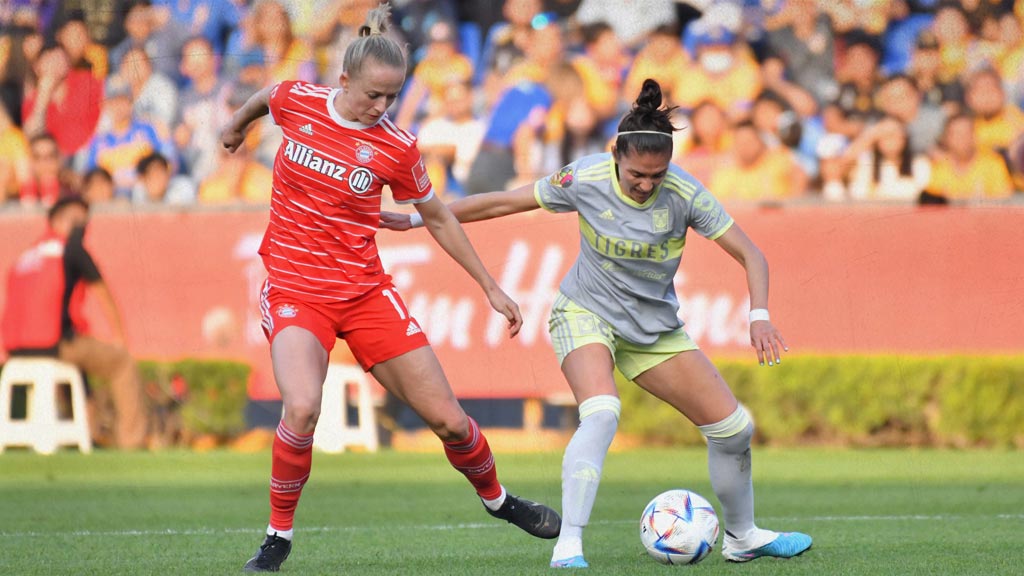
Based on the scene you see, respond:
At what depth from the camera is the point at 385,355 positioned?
6.09 meters

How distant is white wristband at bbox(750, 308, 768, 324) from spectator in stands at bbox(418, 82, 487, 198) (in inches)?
360

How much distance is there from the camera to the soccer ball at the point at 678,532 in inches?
236

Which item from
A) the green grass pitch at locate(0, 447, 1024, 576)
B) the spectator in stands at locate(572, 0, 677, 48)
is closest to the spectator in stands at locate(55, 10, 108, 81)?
the green grass pitch at locate(0, 447, 1024, 576)

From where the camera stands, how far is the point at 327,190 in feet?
19.5

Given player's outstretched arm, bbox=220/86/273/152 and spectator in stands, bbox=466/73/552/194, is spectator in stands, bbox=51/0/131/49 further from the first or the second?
player's outstretched arm, bbox=220/86/273/152

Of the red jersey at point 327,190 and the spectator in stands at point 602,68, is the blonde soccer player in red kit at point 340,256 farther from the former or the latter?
the spectator in stands at point 602,68

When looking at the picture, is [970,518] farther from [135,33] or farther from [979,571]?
[135,33]

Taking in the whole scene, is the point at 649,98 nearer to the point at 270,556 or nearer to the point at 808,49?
the point at 270,556

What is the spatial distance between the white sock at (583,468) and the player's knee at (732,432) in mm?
530

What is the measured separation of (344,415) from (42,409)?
296 centimetres

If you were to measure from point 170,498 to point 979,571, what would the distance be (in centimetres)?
639

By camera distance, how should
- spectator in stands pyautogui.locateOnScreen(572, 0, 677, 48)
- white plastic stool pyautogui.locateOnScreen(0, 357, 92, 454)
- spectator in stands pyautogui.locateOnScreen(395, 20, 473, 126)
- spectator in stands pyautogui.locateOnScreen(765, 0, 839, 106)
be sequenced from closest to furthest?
white plastic stool pyautogui.locateOnScreen(0, 357, 92, 454), spectator in stands pyautogui.locateOnScreen(395, 20, 473, 126), spectator in stands pyautogui.locateOnScreen(765, 0, 839, 106), spectator in stands pyautogui.locateOnScreen(572, 0, 677, 48)

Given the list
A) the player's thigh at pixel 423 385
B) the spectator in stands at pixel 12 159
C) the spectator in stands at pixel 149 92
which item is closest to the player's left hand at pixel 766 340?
the player's thigh at pixel 423 385

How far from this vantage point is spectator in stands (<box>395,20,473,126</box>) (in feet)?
49.2
